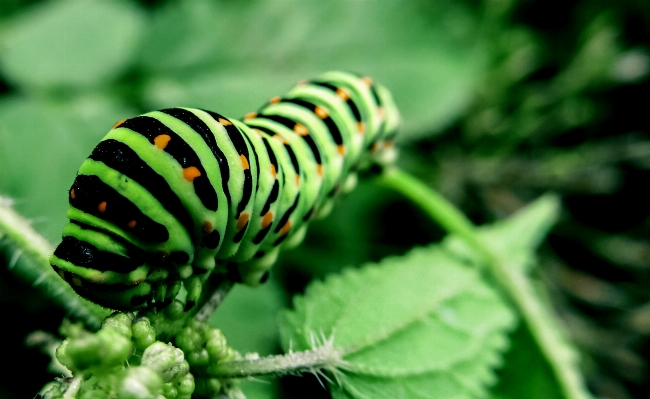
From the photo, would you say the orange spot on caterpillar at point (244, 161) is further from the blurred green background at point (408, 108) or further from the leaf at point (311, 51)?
the leaf at point (311, 51)

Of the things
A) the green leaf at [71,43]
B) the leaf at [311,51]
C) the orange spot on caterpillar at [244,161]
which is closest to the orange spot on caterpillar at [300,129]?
the orange spot on caterpillar at [244,161]

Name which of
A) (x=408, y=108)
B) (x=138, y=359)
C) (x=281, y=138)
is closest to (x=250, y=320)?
(x=281, y=138)

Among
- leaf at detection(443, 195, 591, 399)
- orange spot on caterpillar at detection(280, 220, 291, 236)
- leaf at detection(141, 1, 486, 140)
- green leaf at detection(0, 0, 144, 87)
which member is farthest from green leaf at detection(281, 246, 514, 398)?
green leaf at detection(0, 0, 144, 87)

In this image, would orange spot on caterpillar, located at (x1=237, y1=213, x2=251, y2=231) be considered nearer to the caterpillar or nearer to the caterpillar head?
the caterpillar

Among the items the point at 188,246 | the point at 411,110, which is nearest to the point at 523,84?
the point at 411,110

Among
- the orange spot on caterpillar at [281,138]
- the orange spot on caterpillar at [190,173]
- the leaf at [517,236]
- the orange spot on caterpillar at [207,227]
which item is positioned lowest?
the orange spot on caterpillar at [207,227]

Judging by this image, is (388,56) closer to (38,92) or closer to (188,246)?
(38,92)
